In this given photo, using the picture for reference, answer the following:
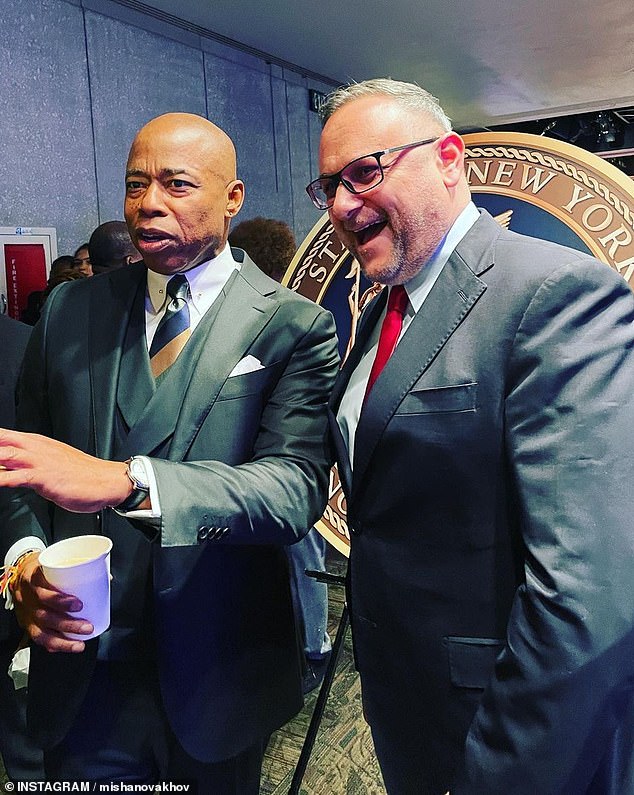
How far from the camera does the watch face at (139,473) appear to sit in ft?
3.60

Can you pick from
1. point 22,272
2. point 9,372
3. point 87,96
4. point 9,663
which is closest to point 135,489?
point 9,372

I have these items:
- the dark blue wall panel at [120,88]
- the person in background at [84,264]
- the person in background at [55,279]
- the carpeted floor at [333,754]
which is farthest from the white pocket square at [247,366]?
the dark blue wall panel at [120,88]

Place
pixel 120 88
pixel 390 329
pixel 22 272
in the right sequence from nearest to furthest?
1. pixel 390 329
2. pixel 22 272
3. pixel 120 88

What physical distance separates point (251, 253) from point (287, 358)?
1.76 meters

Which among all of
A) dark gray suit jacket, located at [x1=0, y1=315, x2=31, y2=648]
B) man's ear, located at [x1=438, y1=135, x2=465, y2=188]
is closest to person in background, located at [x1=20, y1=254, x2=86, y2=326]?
dark gray suit jacket, located at [x1=0, y1=315, x2=31, y2=648]

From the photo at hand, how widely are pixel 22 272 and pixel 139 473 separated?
3.71 m

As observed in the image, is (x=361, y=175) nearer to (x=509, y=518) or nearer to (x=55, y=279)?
(x=509, y=518)

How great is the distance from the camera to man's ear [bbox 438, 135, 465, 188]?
1175 mm

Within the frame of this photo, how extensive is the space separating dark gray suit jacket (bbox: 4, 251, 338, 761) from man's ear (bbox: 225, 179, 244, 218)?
125 mm

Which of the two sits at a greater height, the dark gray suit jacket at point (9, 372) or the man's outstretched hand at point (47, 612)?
the dark gray suit jacket at point (9, 372)

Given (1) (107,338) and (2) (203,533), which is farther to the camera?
(1) (107,338)

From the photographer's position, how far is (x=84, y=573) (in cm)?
108

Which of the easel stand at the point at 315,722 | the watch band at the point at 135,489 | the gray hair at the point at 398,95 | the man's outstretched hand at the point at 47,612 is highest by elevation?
the gray hair at the point at 398,95

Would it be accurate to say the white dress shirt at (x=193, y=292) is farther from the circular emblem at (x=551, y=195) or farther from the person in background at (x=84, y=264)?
the person in background at (x=84, y=264)
